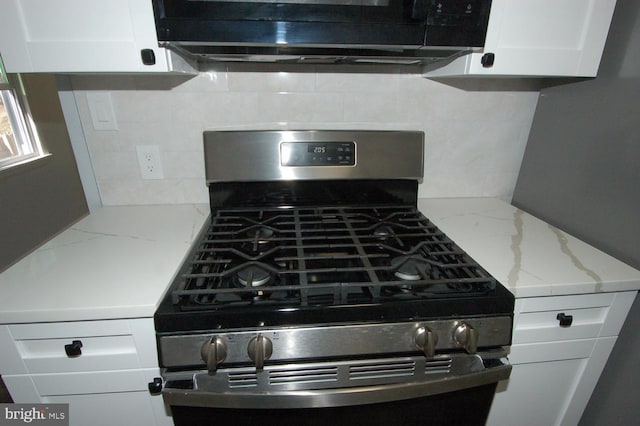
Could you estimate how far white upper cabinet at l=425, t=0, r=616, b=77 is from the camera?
80 centimetres

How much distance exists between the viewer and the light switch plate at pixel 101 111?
3.41 feet

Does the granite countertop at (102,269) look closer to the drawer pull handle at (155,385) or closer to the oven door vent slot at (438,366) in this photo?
the drawer pull handle at (155,385)

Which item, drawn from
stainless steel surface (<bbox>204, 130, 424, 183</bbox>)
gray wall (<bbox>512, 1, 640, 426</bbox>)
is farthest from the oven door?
stainless steel surface (<bbox>204, 130, 424, 183</bbox>)

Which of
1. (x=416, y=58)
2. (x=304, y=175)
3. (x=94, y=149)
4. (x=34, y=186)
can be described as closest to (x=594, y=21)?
(x=416, y=58)

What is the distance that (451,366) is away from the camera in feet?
2.37

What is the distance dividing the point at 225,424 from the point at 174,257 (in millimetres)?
411

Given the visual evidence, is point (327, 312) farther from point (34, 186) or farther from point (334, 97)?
point (34, 186)

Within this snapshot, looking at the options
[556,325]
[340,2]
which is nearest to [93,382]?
[340,2]

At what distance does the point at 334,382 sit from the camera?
2.28ft

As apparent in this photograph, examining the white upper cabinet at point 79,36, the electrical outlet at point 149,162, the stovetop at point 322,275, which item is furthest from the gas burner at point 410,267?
the electrical outlet at point 149,162

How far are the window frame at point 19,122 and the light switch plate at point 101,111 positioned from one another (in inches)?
67.5

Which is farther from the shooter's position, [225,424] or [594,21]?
[594,21]

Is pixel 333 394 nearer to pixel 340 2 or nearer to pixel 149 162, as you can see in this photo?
pixel 340 2

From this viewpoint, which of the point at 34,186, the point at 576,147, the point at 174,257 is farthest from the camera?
the point at 34,186
